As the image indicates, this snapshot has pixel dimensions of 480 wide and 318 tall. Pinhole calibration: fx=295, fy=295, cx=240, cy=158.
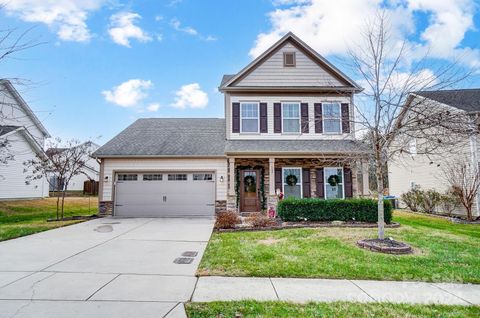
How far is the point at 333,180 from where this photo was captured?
1414 centimetres

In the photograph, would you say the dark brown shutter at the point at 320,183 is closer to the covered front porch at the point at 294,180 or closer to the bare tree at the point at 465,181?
the covered front porch at the point at 294,180

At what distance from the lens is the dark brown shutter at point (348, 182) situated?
1409 cm

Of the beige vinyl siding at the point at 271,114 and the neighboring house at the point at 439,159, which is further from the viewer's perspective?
the beige vinyl siding at the point at 271,114

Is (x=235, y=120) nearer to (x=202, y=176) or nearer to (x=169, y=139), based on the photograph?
(x=202, y=176)

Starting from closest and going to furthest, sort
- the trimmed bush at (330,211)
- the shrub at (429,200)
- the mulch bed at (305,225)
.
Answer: the mulch bed at (305,225)
the trimmed bush at (330,211)
the shrub at (429,200)

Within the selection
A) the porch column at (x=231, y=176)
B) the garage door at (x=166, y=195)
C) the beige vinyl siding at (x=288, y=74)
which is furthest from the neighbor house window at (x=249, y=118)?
the garage door at (x=166, y=195)

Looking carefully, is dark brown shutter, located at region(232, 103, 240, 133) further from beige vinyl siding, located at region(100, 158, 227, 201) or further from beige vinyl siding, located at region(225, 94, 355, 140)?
beige vinyl siding, located at region(100, 158, 227, 201)

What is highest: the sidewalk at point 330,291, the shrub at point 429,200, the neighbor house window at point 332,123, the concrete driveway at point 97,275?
the neighbor house window at point 332,123

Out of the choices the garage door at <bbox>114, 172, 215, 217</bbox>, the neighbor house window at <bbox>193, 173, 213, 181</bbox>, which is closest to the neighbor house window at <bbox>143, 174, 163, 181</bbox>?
the garage door at <bbox>114, 172, 215, 217</bbox>

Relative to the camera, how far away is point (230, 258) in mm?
6098

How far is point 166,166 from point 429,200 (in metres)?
13.5

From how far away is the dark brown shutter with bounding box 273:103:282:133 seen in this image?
47.0 ft

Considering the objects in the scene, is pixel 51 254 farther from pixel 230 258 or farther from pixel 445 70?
pixel 445 70

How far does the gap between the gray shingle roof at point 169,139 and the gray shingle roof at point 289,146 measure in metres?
0.91
